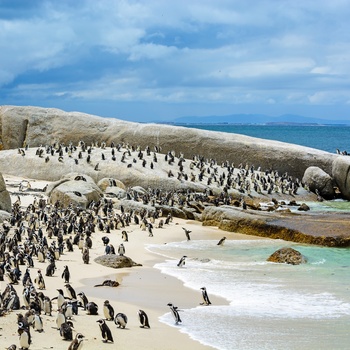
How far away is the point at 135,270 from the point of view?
18.7 m

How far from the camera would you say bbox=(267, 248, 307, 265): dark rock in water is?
20352 millimetres

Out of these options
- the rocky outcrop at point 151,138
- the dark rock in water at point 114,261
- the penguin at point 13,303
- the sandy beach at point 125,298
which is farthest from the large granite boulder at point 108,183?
the penguin at point 13,303

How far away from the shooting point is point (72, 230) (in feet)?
80.6

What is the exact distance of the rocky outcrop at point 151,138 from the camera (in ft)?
152

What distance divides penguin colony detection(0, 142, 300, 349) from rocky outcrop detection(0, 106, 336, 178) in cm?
161

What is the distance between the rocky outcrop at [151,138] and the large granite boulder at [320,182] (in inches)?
111

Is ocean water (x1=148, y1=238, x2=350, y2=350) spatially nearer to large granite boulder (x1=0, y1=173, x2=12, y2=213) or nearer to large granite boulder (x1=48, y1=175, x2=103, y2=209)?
large granite boulder (x1=0, y1=173, x2=12, y2=213)

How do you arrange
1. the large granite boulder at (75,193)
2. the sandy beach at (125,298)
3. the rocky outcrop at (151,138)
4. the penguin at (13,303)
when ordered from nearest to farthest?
the sandy beach at (125,298) < the penguin at (13,303) < the large granite boulder at (75,193) < the rocky outcrop at (151,138)

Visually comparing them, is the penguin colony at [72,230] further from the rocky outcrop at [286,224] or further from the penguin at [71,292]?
the rocky outcrop at [286,224]

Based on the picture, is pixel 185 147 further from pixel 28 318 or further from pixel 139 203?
pixel 28 318

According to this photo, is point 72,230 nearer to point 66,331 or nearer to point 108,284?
point 108,284

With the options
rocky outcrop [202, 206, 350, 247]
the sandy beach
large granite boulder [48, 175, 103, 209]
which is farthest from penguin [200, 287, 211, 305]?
large granite boulder [48, 175, 103, 209]

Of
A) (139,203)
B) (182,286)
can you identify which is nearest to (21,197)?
(139,203)

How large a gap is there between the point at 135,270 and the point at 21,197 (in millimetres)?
15295
